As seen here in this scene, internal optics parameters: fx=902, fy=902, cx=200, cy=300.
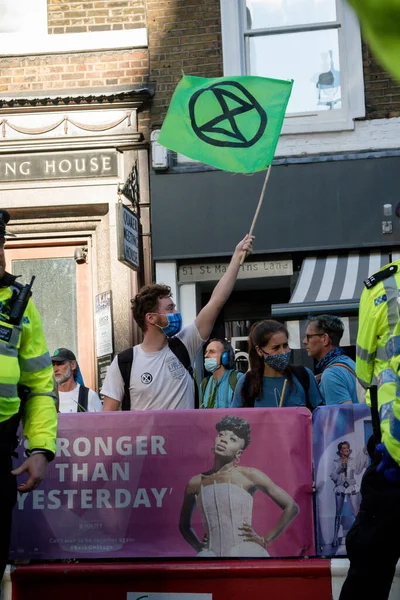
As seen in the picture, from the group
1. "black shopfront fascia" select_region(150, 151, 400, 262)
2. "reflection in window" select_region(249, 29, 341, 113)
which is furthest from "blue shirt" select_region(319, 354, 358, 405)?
"reflection in window" select_region(249, 29, 341, 113)

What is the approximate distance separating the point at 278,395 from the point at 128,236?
4.64 meters

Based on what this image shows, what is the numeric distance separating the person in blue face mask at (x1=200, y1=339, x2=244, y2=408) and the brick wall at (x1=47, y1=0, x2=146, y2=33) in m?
4.37

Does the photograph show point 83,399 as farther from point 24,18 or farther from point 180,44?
point 24,18

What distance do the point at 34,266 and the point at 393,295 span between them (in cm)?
784

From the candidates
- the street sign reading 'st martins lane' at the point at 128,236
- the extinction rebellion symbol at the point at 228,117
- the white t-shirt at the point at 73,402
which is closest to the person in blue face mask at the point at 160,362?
the extinction rebellion symbol at the point at 228,117

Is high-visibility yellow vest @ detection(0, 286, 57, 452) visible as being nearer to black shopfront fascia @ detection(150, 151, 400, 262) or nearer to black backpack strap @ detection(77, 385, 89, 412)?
black backpack strap @ detection(77, 385, 89, 412)

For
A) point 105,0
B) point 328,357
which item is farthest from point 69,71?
point 328,357

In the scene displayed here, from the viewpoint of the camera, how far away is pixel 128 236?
984cm

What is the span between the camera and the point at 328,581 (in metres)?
4.48

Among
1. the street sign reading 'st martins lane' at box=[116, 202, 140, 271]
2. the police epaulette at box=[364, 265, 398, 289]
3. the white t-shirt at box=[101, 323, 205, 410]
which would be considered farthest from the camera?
the street sign reading 'st martins lane' at box=[116, 202, 140, 271]

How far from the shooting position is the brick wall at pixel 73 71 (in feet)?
34.9

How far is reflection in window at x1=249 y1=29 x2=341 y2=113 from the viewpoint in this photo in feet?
34.8

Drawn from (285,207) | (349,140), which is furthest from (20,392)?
(349,140)

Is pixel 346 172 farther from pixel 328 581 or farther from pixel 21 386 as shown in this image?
pixel 21 386
